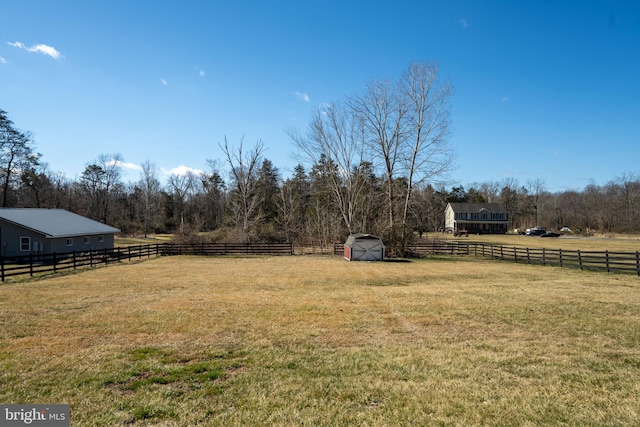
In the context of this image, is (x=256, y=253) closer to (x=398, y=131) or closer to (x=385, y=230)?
(x=385, y=230)

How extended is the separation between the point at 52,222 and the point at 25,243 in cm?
316

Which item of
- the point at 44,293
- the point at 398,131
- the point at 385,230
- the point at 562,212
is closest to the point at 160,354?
the point at 44,293

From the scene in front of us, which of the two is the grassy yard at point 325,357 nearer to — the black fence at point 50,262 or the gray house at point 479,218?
the black fence at point 50,262

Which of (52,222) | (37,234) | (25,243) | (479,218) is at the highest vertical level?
(52,222)

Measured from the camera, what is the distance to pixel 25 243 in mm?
25469

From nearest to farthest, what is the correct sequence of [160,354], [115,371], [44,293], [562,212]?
[115,371]
[160,354]
[44,293]
[562,212]

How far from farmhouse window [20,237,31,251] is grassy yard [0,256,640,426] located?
1787cm

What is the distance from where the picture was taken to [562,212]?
3191 inches

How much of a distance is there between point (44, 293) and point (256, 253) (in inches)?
829

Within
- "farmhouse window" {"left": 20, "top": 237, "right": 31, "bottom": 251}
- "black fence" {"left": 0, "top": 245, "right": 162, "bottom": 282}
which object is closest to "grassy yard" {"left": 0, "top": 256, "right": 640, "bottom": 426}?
"black fence" {"left": 0, "top": 245, "right": 162, "bottom": 282}

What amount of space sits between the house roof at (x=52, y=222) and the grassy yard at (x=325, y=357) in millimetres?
17648

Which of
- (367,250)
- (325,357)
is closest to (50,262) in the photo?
(367,250)

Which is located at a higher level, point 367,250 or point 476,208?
point 476,208

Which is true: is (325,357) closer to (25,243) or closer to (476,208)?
(25,243)
